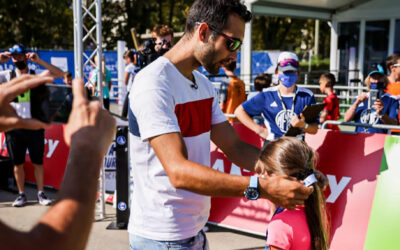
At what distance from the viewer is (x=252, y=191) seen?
5.44ft

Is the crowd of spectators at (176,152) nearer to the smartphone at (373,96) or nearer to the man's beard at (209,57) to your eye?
the man's beard at (209,57)

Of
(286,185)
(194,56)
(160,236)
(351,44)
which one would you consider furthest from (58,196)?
(351,44)

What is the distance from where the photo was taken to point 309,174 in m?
2.15

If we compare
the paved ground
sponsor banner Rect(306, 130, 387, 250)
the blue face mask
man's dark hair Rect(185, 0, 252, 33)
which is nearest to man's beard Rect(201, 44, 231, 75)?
man's dark hair Rect(185, 0, 252, 33)

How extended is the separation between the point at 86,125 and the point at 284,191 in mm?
804

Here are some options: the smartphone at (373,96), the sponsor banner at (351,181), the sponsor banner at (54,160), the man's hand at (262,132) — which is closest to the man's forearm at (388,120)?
the smartphone at (373,96)

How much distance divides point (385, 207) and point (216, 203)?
2.00 meters

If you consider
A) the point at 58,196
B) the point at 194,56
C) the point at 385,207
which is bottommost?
the point at 385,207

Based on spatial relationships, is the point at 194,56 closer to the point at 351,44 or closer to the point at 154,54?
the point at 154,54

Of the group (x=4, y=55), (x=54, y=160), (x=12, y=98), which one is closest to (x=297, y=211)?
(x=12, y=98)

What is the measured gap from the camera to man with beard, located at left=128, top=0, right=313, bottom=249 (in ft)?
6.35

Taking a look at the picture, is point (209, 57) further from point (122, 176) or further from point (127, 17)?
point (127, 17)

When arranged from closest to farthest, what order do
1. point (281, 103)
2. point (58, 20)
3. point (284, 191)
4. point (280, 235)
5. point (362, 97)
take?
1. point (284, 191)
2. point (280, 235)
3. point (281, 103)
4. point (362, 97)
5. point (58, 20)

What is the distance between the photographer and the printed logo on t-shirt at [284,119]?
14.7ft
